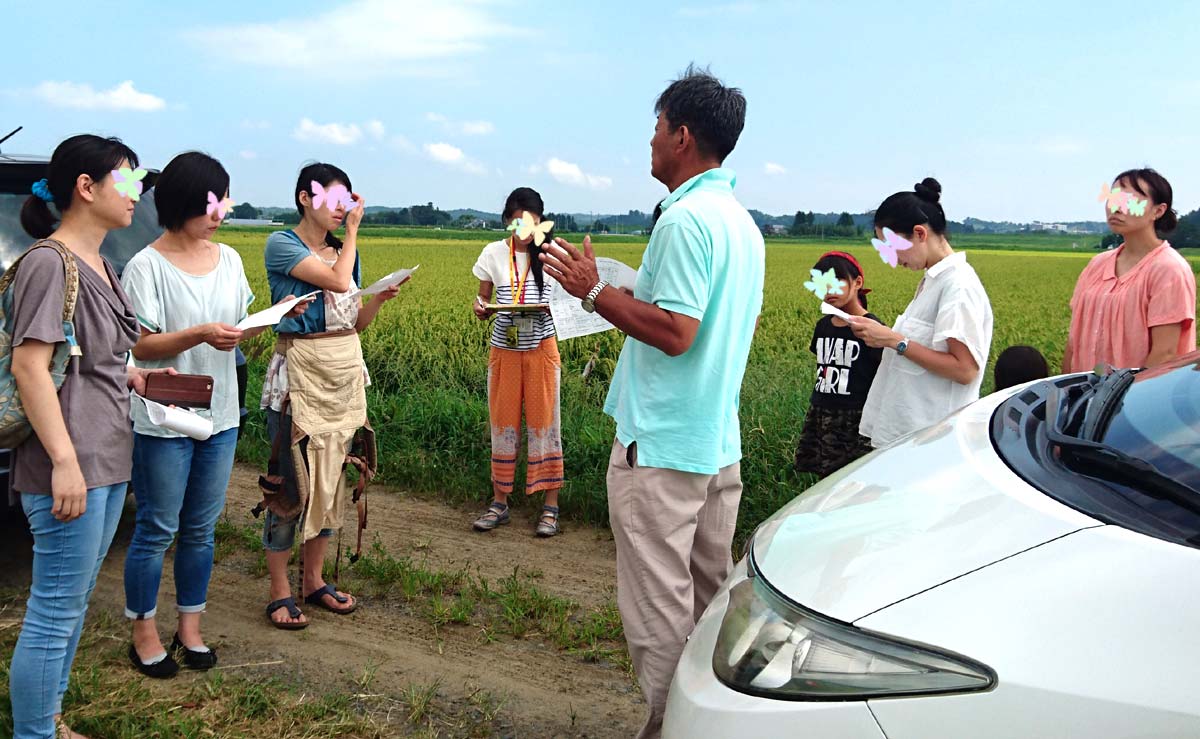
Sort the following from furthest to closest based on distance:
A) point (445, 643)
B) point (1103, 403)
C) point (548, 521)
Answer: point (548, 521) < point (445, 643) < point (1103, 403)

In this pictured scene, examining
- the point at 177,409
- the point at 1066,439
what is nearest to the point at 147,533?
the point at 177,409

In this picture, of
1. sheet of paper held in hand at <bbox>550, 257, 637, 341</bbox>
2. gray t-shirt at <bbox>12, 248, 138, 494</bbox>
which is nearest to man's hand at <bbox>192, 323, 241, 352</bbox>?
gray t-shirt at <bbox>12, 248, 138, 494</bbox>

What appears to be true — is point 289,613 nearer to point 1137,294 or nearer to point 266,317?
point 266,317

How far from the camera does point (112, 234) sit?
4.60m

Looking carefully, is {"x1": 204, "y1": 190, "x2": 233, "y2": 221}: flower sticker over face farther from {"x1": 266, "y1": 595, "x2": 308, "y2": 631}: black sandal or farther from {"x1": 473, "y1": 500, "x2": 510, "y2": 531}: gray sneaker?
{"x1": 473, "y1": 500, "x2": 510, "y2": 531}: gray sneaker

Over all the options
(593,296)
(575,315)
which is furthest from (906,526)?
(575,315)

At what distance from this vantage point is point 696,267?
250 centimetres

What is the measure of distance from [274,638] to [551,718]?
125 cm

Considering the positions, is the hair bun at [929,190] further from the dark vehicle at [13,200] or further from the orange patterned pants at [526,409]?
the dark vehicle at [13,200]

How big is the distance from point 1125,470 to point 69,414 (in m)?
2.60

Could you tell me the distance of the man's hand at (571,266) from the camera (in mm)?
2553

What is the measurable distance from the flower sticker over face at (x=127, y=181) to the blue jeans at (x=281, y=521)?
1264 mm

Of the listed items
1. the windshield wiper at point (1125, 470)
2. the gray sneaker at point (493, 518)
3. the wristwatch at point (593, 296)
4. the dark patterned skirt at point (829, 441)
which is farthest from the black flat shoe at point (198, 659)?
the windshield wiper at point (1125, 470)

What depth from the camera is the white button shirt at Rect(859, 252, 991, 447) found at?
3367 millimetres
